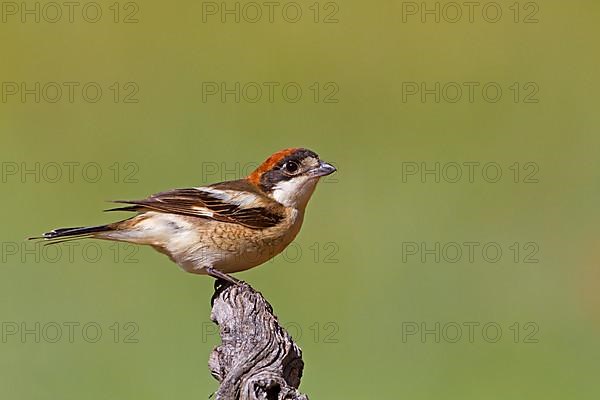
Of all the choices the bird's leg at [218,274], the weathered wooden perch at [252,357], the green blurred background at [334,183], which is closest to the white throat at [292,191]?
the bird's leg at [218,274]

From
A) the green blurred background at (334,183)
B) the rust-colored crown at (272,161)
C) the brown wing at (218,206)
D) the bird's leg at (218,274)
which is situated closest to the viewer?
the bird's leg at (218,274)

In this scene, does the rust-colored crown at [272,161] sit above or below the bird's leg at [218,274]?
above

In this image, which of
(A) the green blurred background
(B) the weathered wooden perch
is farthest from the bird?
(A) the green blurred background

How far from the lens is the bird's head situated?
569 centimetres

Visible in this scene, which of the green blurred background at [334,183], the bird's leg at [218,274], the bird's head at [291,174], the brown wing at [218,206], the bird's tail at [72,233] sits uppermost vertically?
the bird's head at [291,174]

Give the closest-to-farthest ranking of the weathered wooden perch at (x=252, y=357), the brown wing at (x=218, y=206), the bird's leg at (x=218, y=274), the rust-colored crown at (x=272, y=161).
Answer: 1. the weathered wooden perch at (x=252, y=357)
2. the bird's leg at (x=218, y=274)
3. the brown wing at (x=218, y=206)
4. the rust-colored crown at (x=272, y=161)

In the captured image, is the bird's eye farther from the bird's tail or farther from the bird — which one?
the bird's tail

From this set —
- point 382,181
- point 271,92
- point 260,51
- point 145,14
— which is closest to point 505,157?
point 382,181

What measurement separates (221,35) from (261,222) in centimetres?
902

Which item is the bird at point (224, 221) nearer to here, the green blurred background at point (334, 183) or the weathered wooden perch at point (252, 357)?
the weathered wooden perch at point (252, 357)

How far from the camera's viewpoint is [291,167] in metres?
5.70

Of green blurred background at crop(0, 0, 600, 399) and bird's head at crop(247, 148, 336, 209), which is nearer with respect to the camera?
bird's head at crop(247, 148, 336, 209)

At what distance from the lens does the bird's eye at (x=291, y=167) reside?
5.69 meters

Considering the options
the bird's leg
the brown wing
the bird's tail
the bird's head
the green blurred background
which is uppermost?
the bird's head
